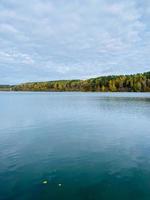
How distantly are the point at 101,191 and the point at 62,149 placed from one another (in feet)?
15.6

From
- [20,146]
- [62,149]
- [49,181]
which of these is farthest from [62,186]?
[20,146]

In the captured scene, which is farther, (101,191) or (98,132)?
(98,132)

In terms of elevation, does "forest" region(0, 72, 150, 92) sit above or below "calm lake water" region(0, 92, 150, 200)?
above

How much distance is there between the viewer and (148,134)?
15.2m

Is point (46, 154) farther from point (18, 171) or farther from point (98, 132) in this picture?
point (98, 132)

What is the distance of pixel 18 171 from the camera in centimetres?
850

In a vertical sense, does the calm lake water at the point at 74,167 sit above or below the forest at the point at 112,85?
below

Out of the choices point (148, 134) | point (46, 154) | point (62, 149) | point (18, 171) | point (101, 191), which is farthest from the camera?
point (148, 134)

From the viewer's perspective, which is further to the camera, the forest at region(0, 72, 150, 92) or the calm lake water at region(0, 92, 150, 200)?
the forest at region(0, 72, 150, 92)

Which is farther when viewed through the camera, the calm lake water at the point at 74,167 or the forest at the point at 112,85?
the forest at the point at 112,85

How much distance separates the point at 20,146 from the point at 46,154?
228 centimetres

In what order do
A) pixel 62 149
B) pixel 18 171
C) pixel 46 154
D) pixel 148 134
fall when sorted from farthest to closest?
1. pixel 148 134
2. pixel 62 149
3. pixel 46 154
4. pixel 18 171

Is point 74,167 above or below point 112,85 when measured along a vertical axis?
below

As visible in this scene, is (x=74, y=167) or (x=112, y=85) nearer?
(x=74, y=167)
